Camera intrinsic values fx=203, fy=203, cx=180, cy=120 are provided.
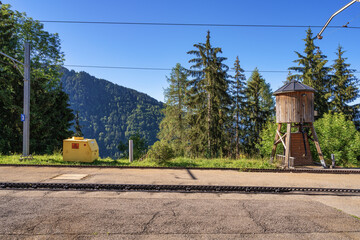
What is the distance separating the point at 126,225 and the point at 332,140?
17.0 metres

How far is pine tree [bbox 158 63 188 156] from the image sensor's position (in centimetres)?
3047

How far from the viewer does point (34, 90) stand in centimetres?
2231

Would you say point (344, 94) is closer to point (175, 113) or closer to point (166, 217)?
point (175, 113)

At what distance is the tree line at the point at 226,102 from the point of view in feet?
74.3

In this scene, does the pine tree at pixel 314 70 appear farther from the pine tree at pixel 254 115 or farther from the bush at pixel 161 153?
the bush at pixel 161 153

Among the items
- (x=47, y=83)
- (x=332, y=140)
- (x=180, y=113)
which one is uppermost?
(x=47, y=83)

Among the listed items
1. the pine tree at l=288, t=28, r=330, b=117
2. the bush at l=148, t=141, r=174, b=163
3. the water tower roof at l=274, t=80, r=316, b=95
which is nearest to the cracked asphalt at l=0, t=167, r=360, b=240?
the bush at l=148, t=141, r=174, b=163

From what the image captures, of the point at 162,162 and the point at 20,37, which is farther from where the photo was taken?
the point at 20,37

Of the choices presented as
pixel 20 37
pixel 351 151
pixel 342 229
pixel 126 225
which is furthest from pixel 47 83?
pixel 351 151

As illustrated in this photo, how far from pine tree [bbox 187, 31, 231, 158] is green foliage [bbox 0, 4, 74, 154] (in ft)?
51.6

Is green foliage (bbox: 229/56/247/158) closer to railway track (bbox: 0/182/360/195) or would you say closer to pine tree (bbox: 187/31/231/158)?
pine tree (bbox: 187/31/231/158)

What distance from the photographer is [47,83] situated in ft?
78.3

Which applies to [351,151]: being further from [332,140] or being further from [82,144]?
[82,144]

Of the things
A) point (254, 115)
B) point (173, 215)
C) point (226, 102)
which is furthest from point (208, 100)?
point (173, 215)
